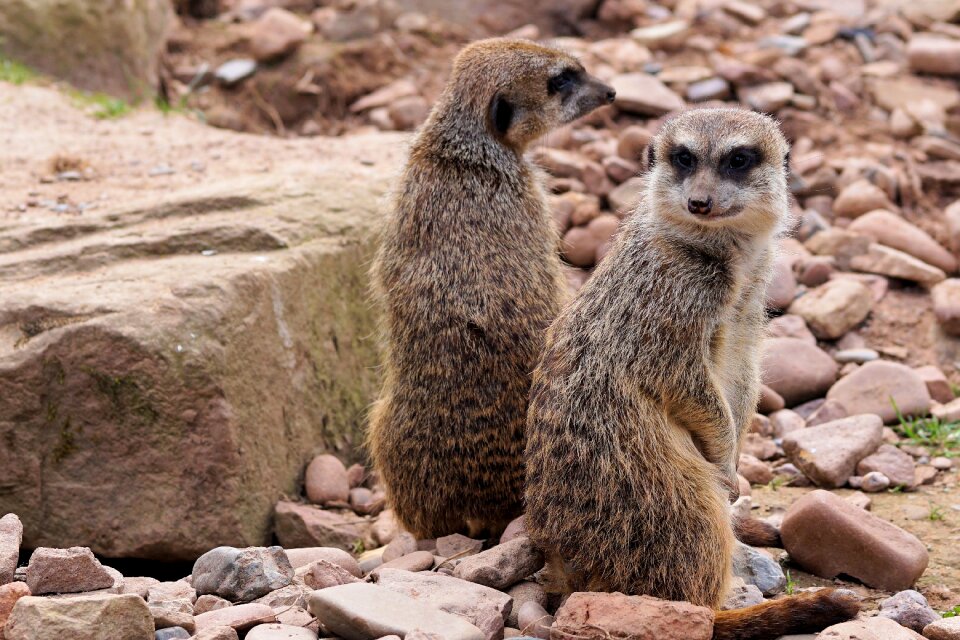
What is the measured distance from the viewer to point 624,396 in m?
3.47

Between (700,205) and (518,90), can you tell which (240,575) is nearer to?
(700,205)

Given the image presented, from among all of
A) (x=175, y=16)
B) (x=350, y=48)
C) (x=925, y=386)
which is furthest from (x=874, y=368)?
(x=175, y=16)

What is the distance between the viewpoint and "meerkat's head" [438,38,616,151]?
4.89m

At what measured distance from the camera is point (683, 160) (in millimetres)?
3674

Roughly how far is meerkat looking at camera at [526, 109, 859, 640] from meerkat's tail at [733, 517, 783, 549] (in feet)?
1.68

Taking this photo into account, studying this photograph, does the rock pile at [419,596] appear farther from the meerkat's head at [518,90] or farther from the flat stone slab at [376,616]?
the meerkat's head at [518,90]

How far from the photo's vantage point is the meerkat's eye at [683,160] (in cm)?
365

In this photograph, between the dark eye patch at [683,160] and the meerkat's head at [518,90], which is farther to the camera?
the meerkat's head at [518,90]

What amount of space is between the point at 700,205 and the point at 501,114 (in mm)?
1672

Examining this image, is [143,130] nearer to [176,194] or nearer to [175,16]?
[176,194]

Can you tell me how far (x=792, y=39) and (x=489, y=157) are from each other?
4.85 meters

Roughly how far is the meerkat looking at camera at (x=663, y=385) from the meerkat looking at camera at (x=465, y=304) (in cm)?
56

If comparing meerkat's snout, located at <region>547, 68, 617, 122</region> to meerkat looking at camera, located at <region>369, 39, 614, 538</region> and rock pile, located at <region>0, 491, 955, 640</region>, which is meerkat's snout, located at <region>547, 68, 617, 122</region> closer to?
meerkat looking at camera, located at <region>369, 39, 614, 538</region>

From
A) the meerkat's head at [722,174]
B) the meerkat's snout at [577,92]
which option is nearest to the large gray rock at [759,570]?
the meerkat's head at [722,174]
